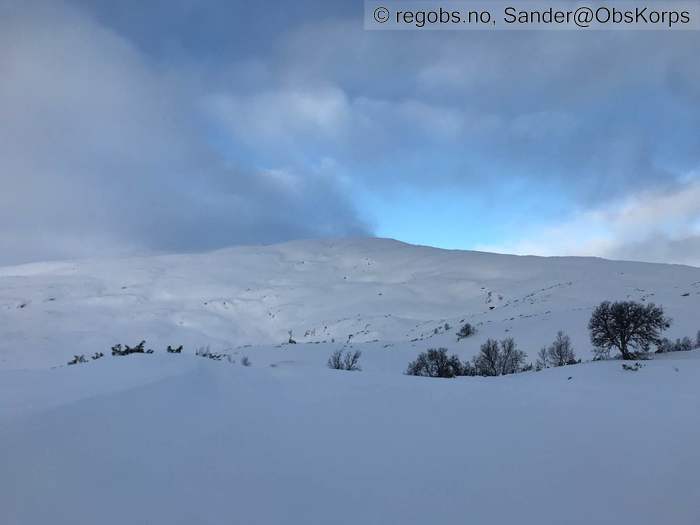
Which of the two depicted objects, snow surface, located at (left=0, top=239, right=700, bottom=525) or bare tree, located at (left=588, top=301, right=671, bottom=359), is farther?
bare tree, located at (left=588, top=301, right=671, bottom=359)

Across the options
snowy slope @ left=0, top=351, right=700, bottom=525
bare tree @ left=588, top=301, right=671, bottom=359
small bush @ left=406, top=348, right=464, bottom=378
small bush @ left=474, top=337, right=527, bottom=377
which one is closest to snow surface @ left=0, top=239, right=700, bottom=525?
snowy slope @ left=0, top=351, right=700, bottom=525

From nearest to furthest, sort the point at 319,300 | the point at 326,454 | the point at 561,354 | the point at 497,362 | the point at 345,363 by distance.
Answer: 1. the point at 326,454
2. the point at 497,362
3. the point at 561,354
4. the point at 345,363
5. the point at 319,300

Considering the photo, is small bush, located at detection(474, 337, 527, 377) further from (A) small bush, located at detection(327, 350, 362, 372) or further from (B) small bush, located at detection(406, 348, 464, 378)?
(A) small bush, located at detection(327, 350, 362, 372)

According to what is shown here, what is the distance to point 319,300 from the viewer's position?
44.6 metres

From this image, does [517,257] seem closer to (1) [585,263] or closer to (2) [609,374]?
(1) [585,263]

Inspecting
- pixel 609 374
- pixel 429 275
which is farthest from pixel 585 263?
pixel 609 374

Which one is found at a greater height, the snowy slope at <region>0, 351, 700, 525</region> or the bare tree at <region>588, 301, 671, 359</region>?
the bare tree at <region>588, 301, 671, 359</region>

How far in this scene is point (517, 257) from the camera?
57438 mm

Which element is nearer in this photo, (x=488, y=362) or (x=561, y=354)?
(x=488, y=362)

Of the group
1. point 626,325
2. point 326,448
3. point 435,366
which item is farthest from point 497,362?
point 326,448

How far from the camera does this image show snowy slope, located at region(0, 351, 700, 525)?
3.52 m

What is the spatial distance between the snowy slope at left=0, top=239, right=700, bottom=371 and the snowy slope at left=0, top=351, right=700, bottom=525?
1727cm

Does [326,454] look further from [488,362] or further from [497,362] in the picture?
[497,362]

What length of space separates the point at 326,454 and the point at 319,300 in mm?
40489
